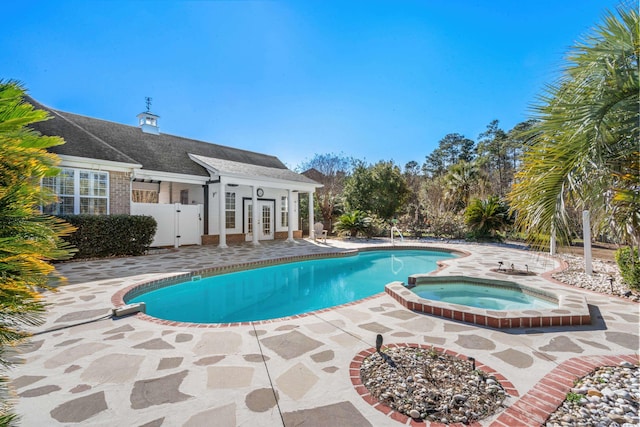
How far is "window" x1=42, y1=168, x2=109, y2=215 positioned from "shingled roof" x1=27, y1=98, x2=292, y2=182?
31.4 inches

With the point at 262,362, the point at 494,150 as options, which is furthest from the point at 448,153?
the point at 262,362

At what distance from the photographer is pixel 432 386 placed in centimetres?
273

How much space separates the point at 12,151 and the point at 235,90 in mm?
13758

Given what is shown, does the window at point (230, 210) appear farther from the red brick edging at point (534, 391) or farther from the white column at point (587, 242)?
the white column at point (587, 242)

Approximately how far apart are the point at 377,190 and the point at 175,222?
518 inches

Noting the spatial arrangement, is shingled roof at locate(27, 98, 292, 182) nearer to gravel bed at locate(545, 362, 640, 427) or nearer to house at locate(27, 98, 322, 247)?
house at locate(27, 98, 322, 247)

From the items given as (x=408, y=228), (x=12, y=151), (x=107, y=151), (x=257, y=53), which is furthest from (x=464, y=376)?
(x=408, y=228)

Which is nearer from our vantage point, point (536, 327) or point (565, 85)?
point (565, 85)

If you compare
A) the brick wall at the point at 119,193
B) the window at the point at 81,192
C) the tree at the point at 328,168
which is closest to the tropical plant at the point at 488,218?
the tree at the point at 328,168

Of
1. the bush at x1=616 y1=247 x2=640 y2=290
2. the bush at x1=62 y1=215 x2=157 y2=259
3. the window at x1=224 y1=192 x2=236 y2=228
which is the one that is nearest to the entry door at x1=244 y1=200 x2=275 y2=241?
the window at x1=224 y1=192 x2=236 y2=228

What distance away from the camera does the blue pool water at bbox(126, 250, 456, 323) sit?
614cm

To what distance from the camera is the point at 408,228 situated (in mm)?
19766

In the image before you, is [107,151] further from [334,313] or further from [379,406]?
[379,406]

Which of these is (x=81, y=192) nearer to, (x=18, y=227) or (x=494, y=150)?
(x=18, y=227)
